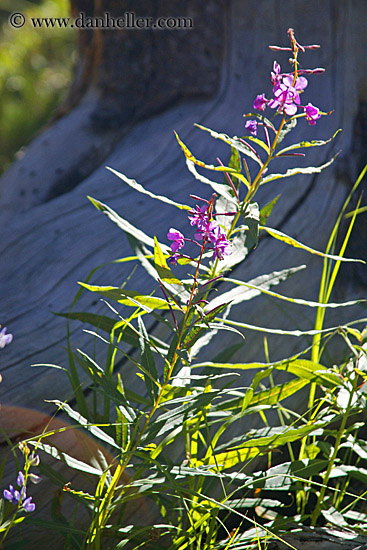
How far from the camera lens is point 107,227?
213 cm

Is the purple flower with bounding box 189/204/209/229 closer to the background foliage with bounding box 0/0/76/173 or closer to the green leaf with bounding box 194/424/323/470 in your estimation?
the green leaf with bounding box 194/424/323/470

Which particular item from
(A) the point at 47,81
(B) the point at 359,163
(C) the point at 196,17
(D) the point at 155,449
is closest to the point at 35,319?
(D) the point at 155,449

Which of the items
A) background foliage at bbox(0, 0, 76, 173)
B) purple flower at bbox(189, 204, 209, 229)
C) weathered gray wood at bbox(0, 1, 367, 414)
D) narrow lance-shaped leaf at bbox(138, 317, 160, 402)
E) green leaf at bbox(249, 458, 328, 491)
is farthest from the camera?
background foliage at bbox(0, 0, 76, 173)

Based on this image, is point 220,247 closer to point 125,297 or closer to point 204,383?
point 125,297

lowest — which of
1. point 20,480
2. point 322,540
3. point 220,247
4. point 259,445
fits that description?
point 322,540

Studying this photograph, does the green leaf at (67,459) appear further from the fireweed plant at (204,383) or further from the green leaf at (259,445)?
the green leaf at (259,445)

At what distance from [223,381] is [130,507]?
1.56 feet

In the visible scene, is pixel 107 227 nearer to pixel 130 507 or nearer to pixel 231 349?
pixel 231 349

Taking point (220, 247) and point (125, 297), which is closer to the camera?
point (220, 247)

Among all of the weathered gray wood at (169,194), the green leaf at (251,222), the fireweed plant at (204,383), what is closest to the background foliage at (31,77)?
the weathered gray wood at (169,194)

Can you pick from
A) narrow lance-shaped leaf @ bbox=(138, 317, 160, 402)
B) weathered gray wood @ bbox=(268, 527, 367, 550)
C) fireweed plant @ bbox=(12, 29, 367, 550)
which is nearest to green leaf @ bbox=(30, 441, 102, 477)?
fireweed plant @ bbox=(12, 29, 367, 550)

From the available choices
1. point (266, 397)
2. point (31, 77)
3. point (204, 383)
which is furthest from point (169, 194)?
point (31, 77)

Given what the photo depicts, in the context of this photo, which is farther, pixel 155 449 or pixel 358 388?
pixel 358 388

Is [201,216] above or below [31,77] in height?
below
